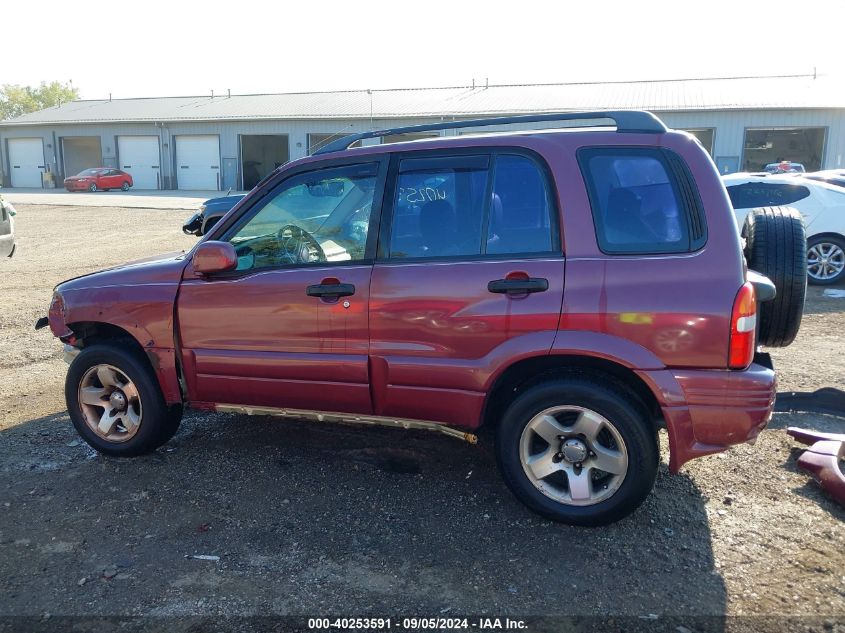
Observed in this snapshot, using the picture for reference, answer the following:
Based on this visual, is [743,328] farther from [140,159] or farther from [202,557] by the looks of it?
[140,159]

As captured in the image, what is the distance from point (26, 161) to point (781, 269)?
52861 mm

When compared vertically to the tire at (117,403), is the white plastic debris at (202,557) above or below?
below

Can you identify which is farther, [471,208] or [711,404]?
[471,208]

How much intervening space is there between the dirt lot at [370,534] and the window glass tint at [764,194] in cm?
592

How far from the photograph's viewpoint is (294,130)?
39000 millimetres

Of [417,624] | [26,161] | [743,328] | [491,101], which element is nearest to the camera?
[417,624]

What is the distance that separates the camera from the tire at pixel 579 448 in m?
3.45

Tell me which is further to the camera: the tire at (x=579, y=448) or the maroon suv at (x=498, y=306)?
the tire at (x=579, y=448)

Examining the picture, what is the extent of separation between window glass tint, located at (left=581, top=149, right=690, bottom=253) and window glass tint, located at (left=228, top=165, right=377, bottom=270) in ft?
4.23

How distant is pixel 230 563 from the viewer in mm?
3363

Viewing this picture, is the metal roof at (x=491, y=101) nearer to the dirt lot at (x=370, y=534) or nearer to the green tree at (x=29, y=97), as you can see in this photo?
the dirt lot at (x=370, y=534)

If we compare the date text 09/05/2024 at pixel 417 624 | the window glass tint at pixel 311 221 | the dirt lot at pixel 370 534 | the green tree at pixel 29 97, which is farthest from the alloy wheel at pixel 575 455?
the green tree at pixel 29 97

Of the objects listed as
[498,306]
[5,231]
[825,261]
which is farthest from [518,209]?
[5,231]

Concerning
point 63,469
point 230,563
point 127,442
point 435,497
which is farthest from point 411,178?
point 63,469
